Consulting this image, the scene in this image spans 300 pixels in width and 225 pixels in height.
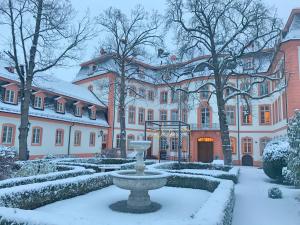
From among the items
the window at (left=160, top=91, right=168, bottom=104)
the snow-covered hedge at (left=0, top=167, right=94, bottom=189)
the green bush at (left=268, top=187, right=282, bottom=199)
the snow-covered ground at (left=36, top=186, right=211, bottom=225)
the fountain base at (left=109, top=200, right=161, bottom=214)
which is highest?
the window at (left=160, top=91, right=168, bottom=104)

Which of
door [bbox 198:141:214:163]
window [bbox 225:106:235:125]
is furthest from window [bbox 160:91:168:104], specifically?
window [bbox 225:106:235:125]

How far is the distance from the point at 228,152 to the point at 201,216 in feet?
40.8

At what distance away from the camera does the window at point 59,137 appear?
23297 mm

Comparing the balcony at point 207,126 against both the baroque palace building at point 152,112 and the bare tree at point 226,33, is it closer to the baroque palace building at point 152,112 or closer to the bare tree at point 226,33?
the baroque palace building at point 152,112

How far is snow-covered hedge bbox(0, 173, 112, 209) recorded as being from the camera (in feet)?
23.1

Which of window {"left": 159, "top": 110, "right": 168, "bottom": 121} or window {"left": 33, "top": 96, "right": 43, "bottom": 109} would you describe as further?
window {"left": 159, "top": 110, "right": 168, "bottom": 121}

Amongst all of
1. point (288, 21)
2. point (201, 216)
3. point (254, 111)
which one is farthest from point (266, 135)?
point (201, 216)

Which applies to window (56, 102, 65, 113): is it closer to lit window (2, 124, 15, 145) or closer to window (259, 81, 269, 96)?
lit window (2, 124, 15, 145)

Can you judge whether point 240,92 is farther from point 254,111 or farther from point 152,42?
point 254,111

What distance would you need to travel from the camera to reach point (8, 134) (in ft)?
63.4

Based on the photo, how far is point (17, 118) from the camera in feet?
65.5

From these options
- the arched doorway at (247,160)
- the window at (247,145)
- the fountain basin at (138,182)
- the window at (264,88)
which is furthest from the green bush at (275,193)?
the window at (264,88)

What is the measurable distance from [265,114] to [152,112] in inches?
570

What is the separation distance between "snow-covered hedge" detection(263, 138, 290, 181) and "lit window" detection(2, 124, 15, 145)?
17.1m
